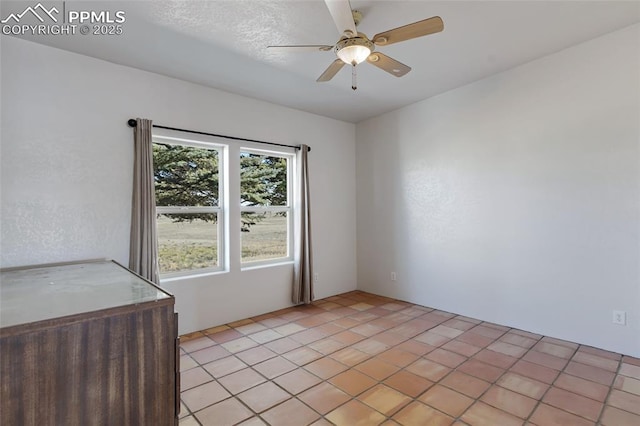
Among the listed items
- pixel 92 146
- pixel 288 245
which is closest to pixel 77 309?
pixel 92 146

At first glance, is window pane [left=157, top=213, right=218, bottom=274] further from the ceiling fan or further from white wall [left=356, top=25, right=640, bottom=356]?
white wall [left=356, top=25, right=640, bottom=356]

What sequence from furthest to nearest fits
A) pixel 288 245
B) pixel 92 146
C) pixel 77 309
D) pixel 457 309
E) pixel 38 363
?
pixel 288 245 → pixel 457 309 → pixel 92 146 → pixel 77 309 → pixel 38 363

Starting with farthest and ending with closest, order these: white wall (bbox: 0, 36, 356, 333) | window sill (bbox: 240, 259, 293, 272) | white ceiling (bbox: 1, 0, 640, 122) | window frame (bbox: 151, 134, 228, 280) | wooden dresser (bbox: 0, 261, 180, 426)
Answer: window sill (bbox: 240, 259, 293, 272), window frame (bbox: 151, 134, 228, 280), white wall (bbox: 0, 36, 356, 333), white ceiling (bbox: 1, 0, 640, 122), wooden dresser (bbox: 0, 261, 180, 426)

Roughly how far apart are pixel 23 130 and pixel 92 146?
460mm

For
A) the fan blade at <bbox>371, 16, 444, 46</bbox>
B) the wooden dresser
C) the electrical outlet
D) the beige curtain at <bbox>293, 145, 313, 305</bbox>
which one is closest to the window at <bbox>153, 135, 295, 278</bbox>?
the beige curtain at <bbox>293, 145, 313, 305</bbox>

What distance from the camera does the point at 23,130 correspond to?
8.34 feet

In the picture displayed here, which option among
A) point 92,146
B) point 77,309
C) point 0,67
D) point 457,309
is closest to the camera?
point 77,309

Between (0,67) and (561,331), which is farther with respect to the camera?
(561,331)

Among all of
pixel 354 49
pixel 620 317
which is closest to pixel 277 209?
pixel 354 49

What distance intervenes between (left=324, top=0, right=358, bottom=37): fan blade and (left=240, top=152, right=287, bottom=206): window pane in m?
2.35

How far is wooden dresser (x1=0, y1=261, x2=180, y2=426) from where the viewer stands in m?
1.16

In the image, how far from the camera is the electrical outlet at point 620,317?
2.73 m

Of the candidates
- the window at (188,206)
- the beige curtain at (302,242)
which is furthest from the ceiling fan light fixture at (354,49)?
the beige curtain at (302,242)

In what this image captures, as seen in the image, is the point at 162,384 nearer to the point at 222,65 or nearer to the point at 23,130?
the point at 23,130
